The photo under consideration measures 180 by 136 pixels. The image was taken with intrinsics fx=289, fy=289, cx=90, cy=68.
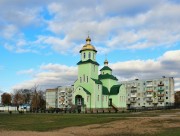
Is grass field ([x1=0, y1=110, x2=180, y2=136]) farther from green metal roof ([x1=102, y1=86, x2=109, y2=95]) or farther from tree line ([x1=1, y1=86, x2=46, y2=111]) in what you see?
tree line ([x1=1, y1=86, x2=46, y2=111])

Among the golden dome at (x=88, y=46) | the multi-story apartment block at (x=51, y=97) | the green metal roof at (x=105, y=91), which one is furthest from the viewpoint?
the multi-story apartment block at (x=51, y=97)

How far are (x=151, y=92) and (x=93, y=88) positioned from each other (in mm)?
54600

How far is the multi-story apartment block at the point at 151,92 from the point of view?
11344cm

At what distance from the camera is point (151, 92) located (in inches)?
4628

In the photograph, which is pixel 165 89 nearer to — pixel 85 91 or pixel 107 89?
pixel 107 89

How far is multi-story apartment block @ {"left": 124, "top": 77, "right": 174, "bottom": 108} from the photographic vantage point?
372ft

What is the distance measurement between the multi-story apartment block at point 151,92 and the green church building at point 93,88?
1555 inches

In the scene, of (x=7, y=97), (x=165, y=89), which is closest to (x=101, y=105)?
(x=165, y=89)

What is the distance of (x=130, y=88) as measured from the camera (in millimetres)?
124000

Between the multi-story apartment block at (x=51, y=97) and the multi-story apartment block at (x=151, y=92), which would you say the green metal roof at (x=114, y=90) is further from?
the multi-story apartment block at (x=51, y=97)

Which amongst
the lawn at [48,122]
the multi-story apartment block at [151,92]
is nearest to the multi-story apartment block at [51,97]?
the multi-story apartment block at [151,92]

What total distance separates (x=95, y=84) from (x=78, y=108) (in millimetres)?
→ 7011

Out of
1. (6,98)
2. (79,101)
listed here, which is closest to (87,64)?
(79,101)

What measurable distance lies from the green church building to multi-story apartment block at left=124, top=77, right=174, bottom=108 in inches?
1555
